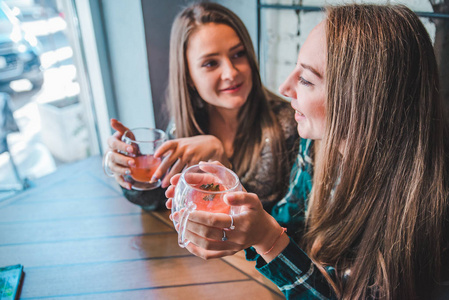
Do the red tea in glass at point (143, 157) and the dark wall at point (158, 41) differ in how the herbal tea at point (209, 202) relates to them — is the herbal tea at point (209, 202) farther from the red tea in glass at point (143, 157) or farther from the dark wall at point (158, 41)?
the dark wall at point (158, 41)

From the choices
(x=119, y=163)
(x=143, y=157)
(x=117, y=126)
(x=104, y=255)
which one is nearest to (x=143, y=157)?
(x=143, y=157)

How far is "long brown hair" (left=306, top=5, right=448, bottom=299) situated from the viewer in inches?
32.2

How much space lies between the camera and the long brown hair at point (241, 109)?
56.8 inches

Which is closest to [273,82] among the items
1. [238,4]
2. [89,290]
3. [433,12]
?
[238,4]

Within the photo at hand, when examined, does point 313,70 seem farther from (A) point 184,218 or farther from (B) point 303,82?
(A) point 184,218

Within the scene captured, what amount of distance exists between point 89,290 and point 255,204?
564 mm

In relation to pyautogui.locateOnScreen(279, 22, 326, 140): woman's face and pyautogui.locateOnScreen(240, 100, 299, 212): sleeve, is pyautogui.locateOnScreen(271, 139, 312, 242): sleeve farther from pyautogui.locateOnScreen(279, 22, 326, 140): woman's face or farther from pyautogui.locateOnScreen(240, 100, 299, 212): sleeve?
pyautogui.locateOnScreen(279, 22, 326, 140): woman's face

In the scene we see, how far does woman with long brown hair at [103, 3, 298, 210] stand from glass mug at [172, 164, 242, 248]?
0.40 metres

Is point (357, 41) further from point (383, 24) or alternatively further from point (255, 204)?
point (255, 204)

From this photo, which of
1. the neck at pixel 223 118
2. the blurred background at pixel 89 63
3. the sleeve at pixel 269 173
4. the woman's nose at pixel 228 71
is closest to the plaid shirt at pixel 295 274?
the sleeve at pixel 269 173

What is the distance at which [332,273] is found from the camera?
0.92 metres

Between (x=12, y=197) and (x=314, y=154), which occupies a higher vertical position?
(x=314, y=154)

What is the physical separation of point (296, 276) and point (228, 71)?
832 millimetres

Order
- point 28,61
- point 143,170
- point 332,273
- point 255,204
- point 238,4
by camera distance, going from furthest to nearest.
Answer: point 28,61, point 238,4, point 143,170, point 332,273, point 255,204
